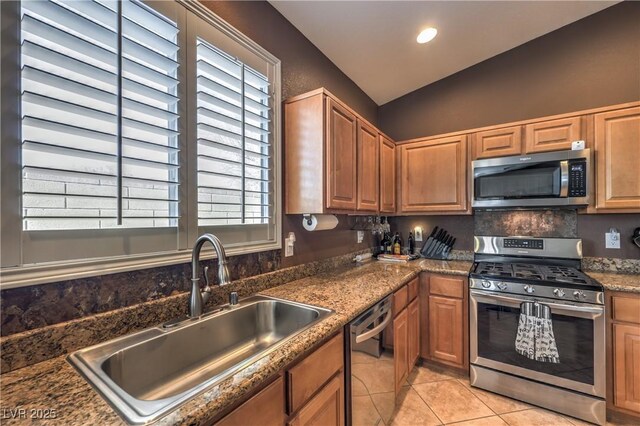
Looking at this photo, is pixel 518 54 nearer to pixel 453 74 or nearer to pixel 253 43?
pixel 453 74

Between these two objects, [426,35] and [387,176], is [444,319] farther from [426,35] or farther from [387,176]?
[426,35]

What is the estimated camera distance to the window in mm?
866

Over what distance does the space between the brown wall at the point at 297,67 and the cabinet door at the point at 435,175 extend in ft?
2.53

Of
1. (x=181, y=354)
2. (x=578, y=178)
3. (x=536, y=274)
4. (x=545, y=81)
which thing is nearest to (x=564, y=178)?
(x=578, y=178)

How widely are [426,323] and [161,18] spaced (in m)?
2.73

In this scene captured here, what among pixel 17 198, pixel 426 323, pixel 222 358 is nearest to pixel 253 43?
pixel 17 198

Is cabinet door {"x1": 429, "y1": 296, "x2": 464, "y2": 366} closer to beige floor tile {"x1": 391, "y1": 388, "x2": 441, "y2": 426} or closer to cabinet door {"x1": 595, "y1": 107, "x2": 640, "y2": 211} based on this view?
beige floor tile {"x1": 391, "y1": 388, "x2": 441, "y2": 426}

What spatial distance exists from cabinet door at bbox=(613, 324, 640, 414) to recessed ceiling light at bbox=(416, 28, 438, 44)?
8.07 feet

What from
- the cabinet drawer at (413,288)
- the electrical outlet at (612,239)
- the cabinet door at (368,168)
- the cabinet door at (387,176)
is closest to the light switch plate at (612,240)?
the electrical outlet at (612,239)

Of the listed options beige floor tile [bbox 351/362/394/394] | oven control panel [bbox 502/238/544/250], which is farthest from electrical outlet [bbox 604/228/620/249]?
beige floor tile [bbox 351/362/394/394]

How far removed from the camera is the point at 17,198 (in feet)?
2.79

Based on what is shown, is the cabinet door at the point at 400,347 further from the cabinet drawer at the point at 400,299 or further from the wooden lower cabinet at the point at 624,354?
the wooden lower cabinet at the point at 624,354

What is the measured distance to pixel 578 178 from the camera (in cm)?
207

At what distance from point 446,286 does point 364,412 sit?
4.25 feet
